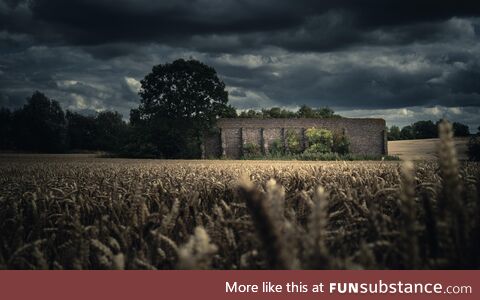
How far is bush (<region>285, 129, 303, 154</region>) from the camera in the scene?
187 ft

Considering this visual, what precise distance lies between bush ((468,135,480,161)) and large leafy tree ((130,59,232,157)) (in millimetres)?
32393

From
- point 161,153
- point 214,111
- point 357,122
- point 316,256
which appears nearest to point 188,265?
point 316,256

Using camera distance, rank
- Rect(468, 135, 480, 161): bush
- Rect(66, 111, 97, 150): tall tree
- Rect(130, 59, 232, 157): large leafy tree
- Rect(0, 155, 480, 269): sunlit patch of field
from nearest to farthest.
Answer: Rect(0, 155, 480, 269): sunlit patch of field, Rect(468, 135, 480, 161): bush, Rect(130, 59, 232, 157): large leafy tree, Rect(66, 111, 97, 150): tall tree

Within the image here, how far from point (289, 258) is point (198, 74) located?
5619 centimetres

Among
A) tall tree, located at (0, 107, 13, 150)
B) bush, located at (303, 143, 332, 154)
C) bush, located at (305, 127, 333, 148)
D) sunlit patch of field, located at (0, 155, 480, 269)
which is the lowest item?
sunlit patch of field, located at (0, 155, 480, 269)

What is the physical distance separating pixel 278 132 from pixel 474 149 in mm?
29149

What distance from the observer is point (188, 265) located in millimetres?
932

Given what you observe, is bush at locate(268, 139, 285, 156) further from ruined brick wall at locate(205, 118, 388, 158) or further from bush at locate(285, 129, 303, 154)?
bush at locate(285, 129, 303, 154)

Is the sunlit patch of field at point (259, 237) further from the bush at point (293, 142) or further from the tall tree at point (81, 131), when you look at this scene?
the tall tree at point (81, 131)

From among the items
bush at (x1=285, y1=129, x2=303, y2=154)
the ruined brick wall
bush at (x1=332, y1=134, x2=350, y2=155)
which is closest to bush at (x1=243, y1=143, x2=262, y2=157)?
the ruined brick wall

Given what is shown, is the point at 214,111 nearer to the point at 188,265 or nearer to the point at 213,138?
the point at 213,138

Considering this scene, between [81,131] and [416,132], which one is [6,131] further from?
[416,132]
